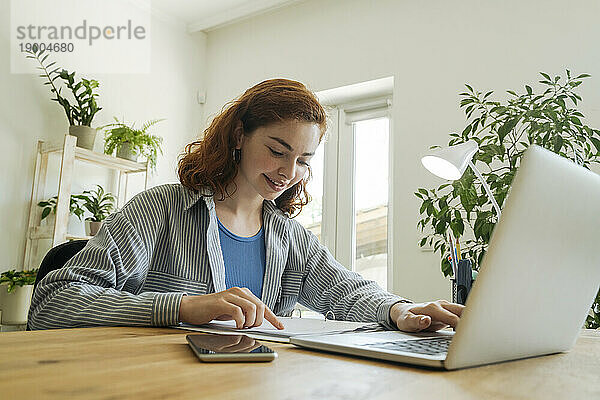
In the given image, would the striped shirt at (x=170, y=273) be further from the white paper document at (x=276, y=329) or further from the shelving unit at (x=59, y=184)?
the shelving unit at (x=59, y=184)

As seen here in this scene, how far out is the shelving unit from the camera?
2590 millimetres

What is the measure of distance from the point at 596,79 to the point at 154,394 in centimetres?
255

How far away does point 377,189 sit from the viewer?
124 inches

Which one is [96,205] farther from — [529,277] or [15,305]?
[529,277]

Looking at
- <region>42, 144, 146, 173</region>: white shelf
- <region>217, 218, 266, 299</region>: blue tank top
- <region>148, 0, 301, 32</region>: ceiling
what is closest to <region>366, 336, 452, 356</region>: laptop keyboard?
<region>217, 218, 266, 299</region>: blue tank top

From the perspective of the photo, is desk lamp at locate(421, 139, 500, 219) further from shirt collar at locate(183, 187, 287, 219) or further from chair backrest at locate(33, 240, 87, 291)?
chair backrest at locate(33, 240, 87, 291)

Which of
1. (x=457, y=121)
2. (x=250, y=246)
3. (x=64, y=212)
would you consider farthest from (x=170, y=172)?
(x=250, y=246)

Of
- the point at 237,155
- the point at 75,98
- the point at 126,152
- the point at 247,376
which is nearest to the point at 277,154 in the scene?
the point at 237,155

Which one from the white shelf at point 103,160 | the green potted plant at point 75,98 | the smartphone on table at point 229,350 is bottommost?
the smartphone on table at point 229,350

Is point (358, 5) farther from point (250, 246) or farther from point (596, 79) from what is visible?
point (250, 246)

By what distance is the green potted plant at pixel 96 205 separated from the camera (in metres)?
2.74

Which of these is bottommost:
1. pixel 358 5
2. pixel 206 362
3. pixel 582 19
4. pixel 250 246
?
pixel 206 362

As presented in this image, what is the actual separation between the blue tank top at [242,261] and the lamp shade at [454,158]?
551mm

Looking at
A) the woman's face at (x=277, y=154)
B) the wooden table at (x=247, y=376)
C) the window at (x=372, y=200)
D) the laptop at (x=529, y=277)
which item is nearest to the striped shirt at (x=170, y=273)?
the woman's face at (x=277, y=154)
